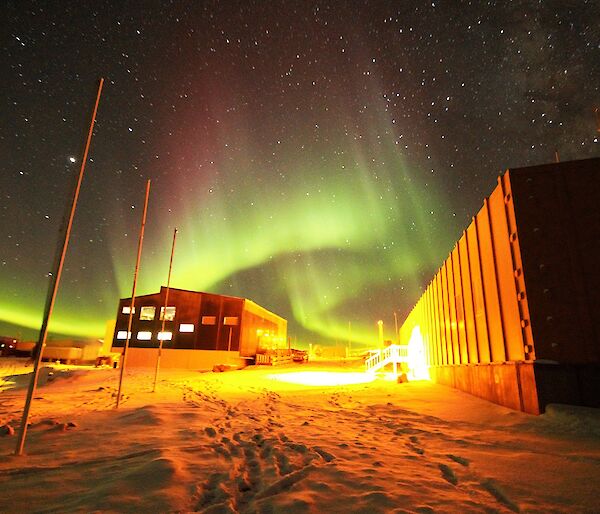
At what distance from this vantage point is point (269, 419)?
7.61 m

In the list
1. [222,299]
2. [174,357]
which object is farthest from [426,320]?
[174,357]

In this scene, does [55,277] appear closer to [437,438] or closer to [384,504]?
[384,504]

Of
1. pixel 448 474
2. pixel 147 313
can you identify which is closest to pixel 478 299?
pixel 448 474

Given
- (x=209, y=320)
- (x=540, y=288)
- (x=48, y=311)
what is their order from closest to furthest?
(x=48, y=311), (x=540, y=288), (x=209, y=320)

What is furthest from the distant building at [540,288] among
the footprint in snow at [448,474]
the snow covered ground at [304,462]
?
the footprint in snow at [448,474]

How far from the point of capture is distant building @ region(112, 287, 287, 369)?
106 ft

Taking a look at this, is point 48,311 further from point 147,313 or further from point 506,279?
point 147,313

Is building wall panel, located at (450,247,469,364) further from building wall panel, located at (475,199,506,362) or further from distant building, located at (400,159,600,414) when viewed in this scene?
building wall panel, located at (475,199,506,362)

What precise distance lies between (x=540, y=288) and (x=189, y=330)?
103ft

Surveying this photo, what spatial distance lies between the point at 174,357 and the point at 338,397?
82.8ft

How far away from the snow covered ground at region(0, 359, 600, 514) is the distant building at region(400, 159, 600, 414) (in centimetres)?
60

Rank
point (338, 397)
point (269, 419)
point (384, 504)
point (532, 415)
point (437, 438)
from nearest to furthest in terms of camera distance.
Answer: point (384, 504)
point (437, 438)
point (532, 415)
point (269, 419)
point (338, 397)

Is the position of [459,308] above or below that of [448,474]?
above

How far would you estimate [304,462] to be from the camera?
4.50m
